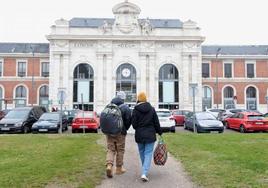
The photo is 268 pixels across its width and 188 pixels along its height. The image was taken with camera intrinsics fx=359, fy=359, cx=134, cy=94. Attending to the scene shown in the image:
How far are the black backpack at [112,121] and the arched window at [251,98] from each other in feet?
178

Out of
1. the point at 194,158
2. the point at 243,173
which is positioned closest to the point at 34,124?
the point at 194,158

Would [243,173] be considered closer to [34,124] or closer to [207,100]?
[34,124]

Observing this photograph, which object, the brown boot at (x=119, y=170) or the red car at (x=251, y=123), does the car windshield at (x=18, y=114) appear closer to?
the red car at (x=251, y=123)

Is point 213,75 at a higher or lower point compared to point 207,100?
higher

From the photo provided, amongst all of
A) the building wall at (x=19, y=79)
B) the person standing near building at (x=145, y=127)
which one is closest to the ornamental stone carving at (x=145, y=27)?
the building wall at (x=19, y=79)

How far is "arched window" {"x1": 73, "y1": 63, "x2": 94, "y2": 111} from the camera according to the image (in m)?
54.3

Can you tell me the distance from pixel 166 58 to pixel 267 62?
1777 centimetres

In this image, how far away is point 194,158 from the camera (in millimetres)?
10430

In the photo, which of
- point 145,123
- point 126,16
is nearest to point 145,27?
point 126,16

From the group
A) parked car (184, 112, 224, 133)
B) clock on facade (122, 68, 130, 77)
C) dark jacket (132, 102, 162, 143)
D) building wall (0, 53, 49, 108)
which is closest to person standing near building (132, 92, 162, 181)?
dark jacket (132, 102, 162, 143)

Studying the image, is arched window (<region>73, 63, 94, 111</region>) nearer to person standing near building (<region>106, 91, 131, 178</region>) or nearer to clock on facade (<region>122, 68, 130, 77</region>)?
clock on facade (<region>122, 68, 130, 77</region>)

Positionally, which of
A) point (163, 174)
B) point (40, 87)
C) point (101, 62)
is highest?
point (101, 62)

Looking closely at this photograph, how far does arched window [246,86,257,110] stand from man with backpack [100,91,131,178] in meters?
53.9

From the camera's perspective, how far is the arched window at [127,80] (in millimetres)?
55062
